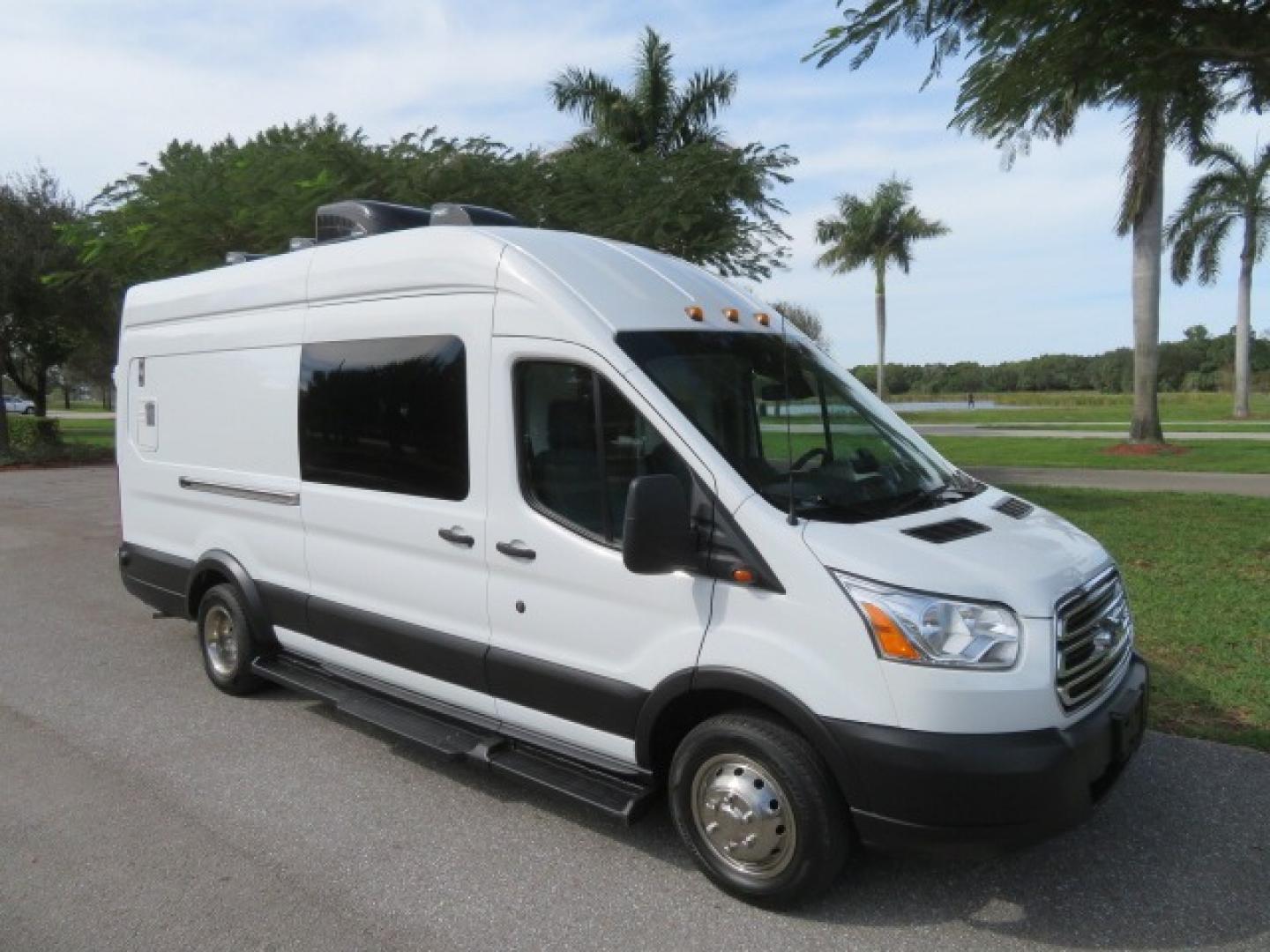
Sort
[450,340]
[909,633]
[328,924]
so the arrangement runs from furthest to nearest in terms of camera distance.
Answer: [450,340]
[328,924]
[909,633]

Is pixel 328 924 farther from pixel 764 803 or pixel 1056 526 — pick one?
pixel 1056 526

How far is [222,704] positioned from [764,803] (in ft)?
11.7

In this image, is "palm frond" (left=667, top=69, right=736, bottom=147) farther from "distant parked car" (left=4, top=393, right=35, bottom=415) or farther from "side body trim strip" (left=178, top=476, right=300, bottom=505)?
"distant parked car" (left=4, top=393, right=35, bottom=415)

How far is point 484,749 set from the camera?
402cm

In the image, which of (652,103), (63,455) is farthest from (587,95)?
(63,455)

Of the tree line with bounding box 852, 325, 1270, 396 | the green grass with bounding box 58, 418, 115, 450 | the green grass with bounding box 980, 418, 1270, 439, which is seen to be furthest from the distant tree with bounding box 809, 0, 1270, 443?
the tree line with bounding box 852, 325, 1270, 396

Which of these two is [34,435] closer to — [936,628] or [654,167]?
[654,167]

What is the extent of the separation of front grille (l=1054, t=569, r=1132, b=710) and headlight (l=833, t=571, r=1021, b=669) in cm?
23

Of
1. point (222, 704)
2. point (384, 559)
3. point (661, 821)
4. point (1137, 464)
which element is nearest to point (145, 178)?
point (222, 704)

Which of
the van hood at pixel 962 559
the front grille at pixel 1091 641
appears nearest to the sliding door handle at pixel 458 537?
the van hood at pixel 962 559

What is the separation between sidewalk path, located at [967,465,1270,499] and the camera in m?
13.0

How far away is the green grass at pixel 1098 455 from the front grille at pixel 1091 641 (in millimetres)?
13909

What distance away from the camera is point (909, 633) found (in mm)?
3008

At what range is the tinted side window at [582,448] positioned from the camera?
359 cm
